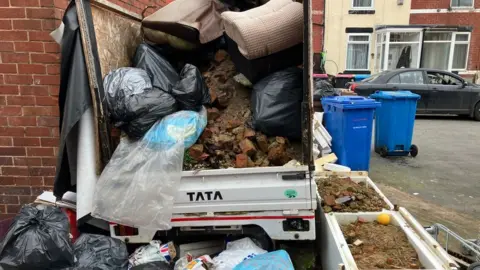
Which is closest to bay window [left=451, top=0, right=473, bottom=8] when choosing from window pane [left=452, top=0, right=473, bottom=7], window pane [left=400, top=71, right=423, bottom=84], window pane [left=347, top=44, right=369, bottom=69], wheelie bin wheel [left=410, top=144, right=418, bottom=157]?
window pane [left=452, top=0, right=473, bottom=7]

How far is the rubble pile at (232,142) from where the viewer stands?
2.60 metres

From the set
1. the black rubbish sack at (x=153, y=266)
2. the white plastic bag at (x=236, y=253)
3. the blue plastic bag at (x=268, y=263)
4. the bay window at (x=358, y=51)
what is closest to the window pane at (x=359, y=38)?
the bay window at (x=358, y=51)

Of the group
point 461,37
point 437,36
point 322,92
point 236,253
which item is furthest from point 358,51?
point 236,253

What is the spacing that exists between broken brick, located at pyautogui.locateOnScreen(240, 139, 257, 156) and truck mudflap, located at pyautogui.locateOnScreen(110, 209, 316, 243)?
436 mm

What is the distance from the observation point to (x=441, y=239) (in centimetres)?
344

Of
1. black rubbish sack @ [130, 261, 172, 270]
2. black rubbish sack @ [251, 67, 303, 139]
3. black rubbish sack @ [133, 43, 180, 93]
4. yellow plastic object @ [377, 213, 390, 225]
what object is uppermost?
black rubbish sack @ [133, 43, 180, 93]

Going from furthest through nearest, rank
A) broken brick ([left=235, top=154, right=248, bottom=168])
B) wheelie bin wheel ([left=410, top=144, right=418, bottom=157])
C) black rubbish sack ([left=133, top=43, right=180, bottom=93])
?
1. wheelie bin wheel ([left=410, top=144, right=418, bottom=157])
2. black rubbish sack ([left=133, top=43, right=180, bottom=93])
3. broken brick ([left=235, top=154, right=248, bottom=168])

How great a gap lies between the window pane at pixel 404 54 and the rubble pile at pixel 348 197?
53.9ft

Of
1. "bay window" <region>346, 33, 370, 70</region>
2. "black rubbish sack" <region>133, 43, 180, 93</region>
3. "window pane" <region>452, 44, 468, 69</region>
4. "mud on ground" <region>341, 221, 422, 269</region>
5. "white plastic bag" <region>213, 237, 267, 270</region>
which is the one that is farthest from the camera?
"bay window" <region>346, 33, 370, 70</region>

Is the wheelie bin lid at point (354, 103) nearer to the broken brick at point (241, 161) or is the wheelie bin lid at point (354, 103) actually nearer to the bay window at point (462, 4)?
the broken brick at point (241, 161)

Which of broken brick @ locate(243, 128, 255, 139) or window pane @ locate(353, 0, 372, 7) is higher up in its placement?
window pane @ locate(353, 0, 372, 7)

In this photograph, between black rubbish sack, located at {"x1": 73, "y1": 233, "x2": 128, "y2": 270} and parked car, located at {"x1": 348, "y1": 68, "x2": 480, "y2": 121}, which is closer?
black rubbish sack, located at {"x1": 73, "y1": 233, "x2": 128, "y2": 270}

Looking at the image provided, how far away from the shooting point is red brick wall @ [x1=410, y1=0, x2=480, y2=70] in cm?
1723

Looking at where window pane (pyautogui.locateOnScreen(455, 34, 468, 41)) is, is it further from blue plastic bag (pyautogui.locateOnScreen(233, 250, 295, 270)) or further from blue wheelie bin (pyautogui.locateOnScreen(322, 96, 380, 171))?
blue plastic bag (pyautogui.locateOnScreen(233, 250, 295, 270))
